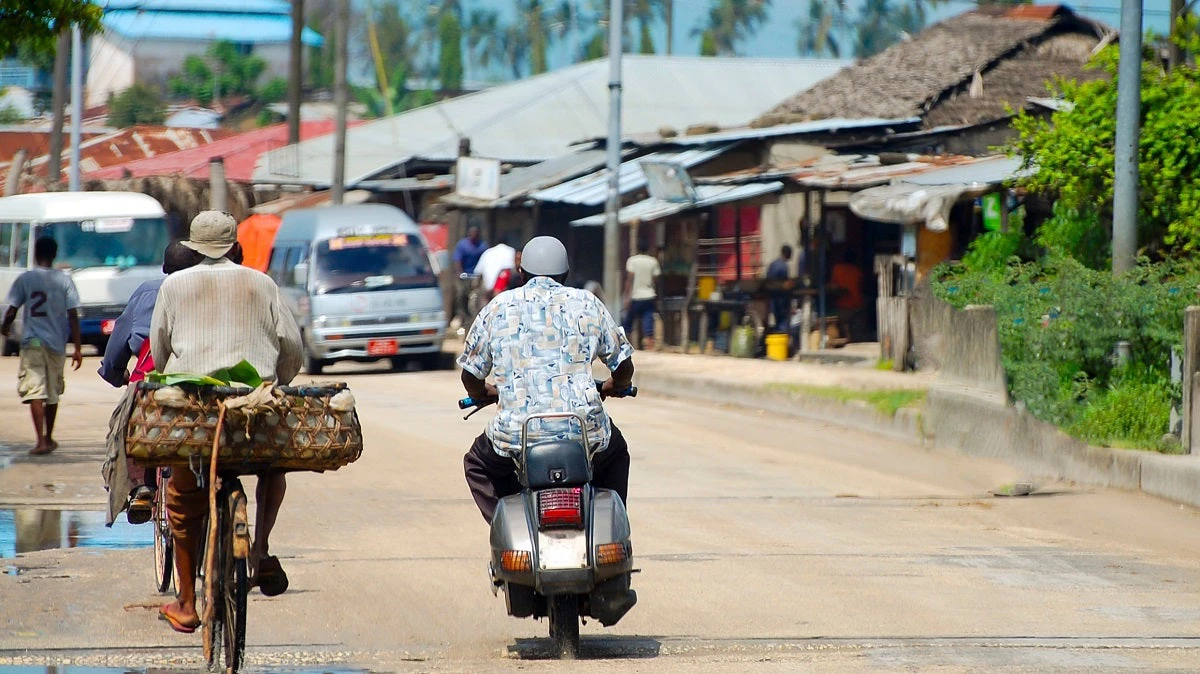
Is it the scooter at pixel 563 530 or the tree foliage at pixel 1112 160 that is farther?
the tree foliage at pixel 1112 160

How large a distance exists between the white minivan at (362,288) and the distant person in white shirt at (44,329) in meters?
8.72

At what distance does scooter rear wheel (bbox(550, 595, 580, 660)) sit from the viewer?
608 cm

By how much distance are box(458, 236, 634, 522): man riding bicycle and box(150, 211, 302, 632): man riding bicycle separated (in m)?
0.71

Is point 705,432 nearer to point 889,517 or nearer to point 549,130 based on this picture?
point 889,517

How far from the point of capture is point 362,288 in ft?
73.6

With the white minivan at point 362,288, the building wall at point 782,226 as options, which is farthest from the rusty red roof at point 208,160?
the white minivan at point 362,288

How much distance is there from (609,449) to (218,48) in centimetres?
6413

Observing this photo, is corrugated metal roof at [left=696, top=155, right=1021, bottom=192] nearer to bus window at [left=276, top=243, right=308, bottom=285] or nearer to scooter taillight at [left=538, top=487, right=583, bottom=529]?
bus window at [left=276, top=243, right=308, bottom=285]

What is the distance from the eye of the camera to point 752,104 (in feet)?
148

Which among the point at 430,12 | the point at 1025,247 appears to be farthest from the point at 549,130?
the point at 430,12

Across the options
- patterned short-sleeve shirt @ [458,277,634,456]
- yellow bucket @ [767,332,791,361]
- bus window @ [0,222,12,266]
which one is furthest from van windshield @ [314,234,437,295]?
patterned short-sleeve shirt @ [458,277,634,456]

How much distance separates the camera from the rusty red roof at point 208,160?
1615 inches

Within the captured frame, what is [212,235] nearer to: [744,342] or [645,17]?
[744,342]

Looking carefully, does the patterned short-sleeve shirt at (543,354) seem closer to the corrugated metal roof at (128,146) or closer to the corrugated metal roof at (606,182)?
the corrugated metal roof at (606,182)
